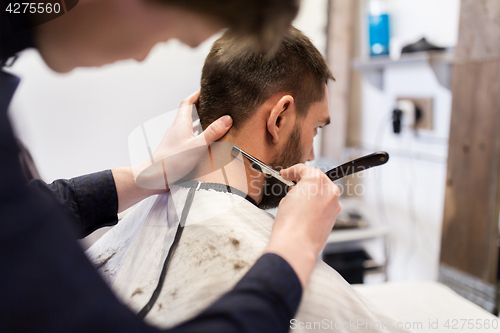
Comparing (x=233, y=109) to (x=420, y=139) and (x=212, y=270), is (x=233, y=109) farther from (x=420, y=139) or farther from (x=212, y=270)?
(x=420, y=139)

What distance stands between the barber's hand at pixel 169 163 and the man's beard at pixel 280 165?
0.16 meters

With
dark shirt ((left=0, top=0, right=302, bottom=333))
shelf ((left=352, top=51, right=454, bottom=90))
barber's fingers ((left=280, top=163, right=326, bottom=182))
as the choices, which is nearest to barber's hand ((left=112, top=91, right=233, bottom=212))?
barber's fingers ((left=280, top=163, right=326, bottom=182))

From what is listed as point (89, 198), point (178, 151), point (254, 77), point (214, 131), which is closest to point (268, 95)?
point (254, 77)

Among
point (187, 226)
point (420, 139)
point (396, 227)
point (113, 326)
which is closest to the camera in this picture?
point (113, 326)

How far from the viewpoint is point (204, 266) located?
64 centimetres

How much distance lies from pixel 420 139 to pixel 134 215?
147cm

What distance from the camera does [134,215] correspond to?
0.92 m

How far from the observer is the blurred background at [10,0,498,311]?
0.83 meters

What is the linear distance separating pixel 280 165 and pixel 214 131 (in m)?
0.21

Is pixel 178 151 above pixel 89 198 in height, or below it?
above

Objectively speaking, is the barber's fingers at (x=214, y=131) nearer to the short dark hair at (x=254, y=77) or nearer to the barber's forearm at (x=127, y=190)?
Answer: the short dark hair at (x=254, y=77)

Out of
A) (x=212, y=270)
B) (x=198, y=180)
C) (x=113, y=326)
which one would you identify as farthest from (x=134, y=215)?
(x=113, y=326)

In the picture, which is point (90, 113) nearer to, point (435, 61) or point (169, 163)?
point (169, 163)

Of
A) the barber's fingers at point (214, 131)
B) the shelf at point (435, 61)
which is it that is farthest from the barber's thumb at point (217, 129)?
the shelf at point (435, 61)
